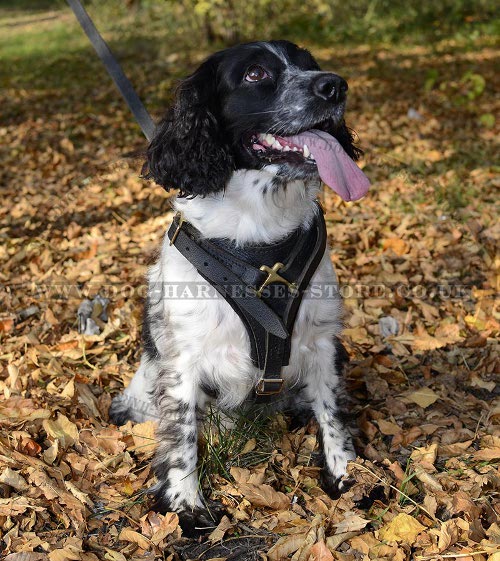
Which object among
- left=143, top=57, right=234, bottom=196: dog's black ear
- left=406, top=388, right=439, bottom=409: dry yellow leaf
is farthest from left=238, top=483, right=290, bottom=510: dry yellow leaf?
left=143, top=57, right=234, bottom=196: dog's black ear

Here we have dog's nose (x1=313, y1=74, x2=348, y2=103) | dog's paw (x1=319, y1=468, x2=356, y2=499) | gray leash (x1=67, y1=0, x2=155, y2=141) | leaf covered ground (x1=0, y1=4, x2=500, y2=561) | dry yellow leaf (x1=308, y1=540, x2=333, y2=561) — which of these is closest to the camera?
dry yellow leaf (x1=308, y1=540, x2=333, y2=561)

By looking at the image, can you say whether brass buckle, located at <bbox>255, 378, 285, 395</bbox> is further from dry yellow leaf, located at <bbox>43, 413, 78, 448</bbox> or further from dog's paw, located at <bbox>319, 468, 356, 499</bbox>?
dry yellow leaf, located at <bbox>43, 413, 78, 448</bbox>

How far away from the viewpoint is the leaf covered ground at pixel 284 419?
9.45ft

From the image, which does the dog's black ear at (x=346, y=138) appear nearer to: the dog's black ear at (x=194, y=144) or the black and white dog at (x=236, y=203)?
the black and white dog at (x=236, y=203)

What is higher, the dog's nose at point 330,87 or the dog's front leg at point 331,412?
the dog's nose at point 330,87

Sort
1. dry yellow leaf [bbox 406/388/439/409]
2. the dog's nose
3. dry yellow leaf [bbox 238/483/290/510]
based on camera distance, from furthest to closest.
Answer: dry yellow leaf [bbox 406/388/439/409] < dry yellow leaf [bbox 238/483/290/510] < the dog's nose

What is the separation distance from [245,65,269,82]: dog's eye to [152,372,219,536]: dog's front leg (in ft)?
4.29

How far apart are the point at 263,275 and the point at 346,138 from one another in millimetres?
824

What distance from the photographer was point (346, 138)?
10.5 ft

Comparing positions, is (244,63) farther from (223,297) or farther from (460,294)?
(460,294)

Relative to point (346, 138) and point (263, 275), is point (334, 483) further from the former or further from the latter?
point (346, 138)

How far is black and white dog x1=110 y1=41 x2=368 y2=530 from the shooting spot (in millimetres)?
2814

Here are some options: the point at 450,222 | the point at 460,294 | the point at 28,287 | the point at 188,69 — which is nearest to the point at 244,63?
the point at 460,294

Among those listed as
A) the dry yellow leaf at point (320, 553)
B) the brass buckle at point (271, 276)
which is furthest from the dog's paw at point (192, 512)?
the brass buckle at point (271, 276)
